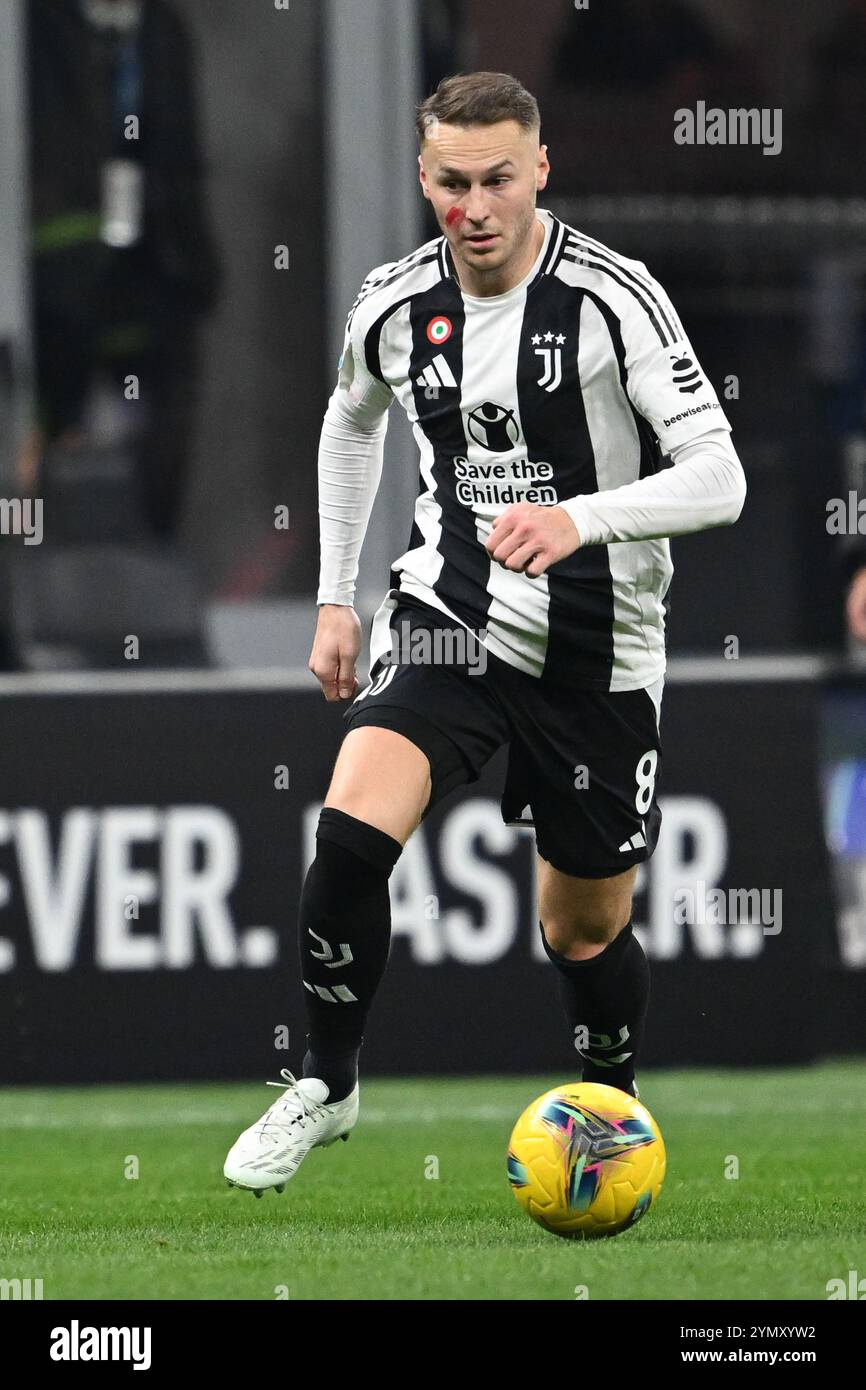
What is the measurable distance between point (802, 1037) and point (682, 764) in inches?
37.7

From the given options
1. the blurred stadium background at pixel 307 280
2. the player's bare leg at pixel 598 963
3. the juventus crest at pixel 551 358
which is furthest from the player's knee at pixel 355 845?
the blurred stadium background at pixel 307 280

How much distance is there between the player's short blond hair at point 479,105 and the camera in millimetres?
4871

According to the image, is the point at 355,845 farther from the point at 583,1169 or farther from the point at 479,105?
the point at 479,105

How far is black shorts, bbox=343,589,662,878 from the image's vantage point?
5.10 metres

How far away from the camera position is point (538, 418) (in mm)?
5090

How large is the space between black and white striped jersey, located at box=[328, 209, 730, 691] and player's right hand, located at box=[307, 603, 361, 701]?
0.07 meters

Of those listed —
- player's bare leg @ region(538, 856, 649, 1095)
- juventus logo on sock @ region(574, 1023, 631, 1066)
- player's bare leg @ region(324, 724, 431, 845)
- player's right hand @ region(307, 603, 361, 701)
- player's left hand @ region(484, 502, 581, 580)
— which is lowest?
juventus logo on sock @ region(574, 1023, 631, 1066)

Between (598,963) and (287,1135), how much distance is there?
2.85ft

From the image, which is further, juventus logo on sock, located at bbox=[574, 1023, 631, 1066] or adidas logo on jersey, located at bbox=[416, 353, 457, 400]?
juventus logo on sock, located at bbox=[574, 1023, 631, 1066]

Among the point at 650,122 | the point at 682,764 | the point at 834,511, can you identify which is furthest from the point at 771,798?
the point at 650,122

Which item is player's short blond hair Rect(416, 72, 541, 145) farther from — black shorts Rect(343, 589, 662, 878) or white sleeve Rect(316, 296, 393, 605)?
black shorts Rect(343, 589, 662, 878)

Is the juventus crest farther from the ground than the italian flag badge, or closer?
closer

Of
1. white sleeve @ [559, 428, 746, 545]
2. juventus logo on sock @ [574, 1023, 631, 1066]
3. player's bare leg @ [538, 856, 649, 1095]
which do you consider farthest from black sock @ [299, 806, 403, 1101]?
white sleeve @ [559, 428, 746, 545]

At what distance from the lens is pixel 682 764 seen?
26.7 feet
